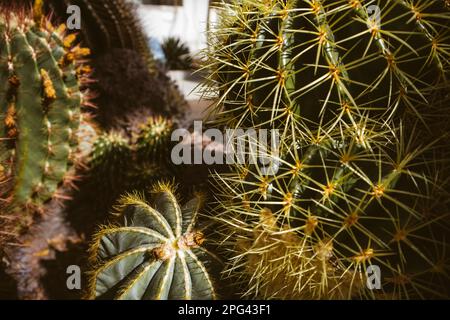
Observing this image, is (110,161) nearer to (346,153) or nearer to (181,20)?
(346,153)

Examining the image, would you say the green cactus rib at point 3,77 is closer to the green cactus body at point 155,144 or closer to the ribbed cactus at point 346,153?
the green cactus body at point 155,144

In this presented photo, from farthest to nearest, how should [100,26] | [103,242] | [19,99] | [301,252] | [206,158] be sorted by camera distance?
[100,26] → [206,158] → [19,99] → [103,242] → [301,252]

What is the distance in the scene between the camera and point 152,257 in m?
1.26

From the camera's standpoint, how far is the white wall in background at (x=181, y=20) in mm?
4117

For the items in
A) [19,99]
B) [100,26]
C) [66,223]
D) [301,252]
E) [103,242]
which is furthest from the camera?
[100,26]

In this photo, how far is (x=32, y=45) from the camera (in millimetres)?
1794

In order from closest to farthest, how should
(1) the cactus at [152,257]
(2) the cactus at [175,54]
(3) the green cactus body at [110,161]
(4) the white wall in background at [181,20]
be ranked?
(1) the cactus at [152,257]
(3) the green cactus body at [110,161]
(2) the cactus at [175,54]
(4) the white wall in background at [181,20]

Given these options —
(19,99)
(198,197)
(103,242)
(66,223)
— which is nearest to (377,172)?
(198,197)

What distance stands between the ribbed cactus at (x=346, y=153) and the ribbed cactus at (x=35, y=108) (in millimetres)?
887

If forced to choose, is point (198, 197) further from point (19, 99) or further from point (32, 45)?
point (32, 45)

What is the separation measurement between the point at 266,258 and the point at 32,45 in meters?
1.23

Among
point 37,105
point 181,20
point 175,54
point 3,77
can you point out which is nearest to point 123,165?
point 37,105

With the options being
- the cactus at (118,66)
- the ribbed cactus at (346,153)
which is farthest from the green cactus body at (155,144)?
the ribbed cactus at (346,153)
